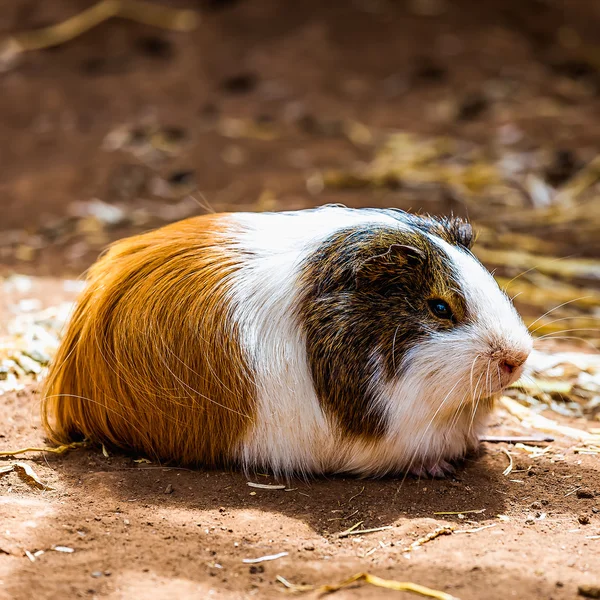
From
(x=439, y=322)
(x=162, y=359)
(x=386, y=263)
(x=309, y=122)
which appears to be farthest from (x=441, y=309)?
(x=309, y=122)

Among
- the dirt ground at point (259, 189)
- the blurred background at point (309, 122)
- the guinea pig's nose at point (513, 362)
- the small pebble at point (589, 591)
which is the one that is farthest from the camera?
the blurred background at point (309, 122)

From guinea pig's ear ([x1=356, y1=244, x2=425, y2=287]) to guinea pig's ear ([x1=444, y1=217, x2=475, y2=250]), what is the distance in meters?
0.26

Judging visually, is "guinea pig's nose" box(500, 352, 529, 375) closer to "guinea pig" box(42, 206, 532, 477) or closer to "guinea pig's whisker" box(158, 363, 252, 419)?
"guinea pig" box(42, 206, 532, 477)

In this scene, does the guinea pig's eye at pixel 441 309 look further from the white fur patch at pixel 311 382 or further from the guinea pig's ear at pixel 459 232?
the guinea pig's ear at pixel 459 232

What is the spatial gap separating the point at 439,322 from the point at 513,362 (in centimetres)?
27

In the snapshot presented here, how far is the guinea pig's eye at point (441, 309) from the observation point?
287cm

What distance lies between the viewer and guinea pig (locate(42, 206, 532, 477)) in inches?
112

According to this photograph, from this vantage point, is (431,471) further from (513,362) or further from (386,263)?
(386,263)

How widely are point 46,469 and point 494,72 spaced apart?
7.13m

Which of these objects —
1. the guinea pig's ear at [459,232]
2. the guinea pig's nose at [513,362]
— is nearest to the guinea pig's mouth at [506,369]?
the guinea pig's nose at [513,362]

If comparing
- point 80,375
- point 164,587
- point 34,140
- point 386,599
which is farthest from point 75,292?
point 34,140

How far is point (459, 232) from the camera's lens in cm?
309

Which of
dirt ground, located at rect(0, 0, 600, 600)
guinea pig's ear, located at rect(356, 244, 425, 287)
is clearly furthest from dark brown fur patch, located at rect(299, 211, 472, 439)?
dirt ground, located at rect(0, 0, 600, 600)

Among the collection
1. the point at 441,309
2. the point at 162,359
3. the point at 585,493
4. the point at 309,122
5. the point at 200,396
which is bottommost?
the point at 585,493
